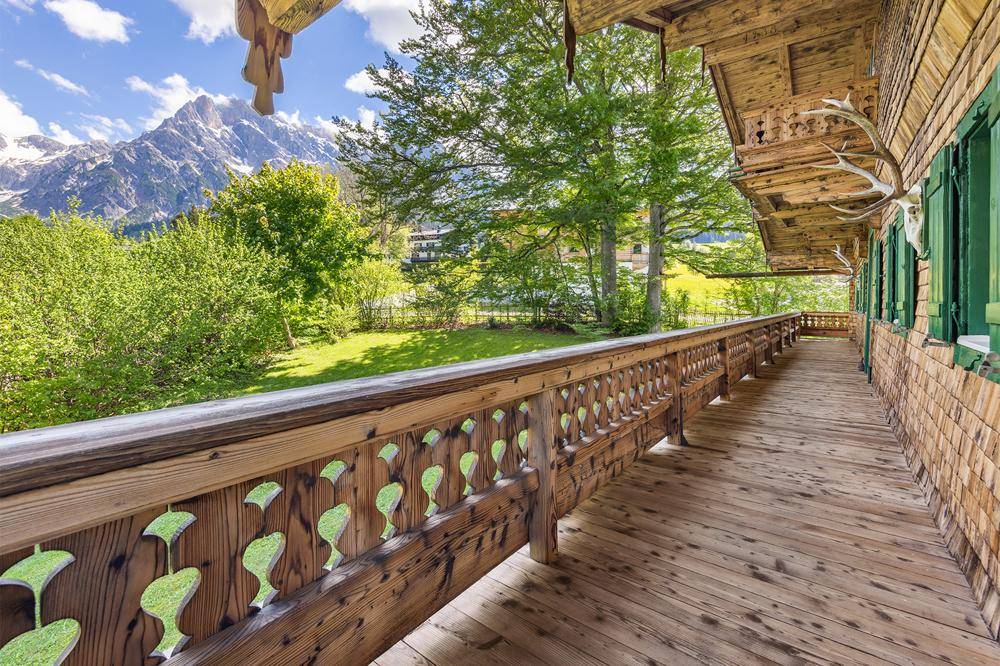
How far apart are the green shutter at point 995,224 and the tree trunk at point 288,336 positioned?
15612mm

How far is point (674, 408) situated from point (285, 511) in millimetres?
3151

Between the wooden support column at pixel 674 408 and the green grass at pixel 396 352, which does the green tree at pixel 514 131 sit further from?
the wooden support column at pixel 674 408

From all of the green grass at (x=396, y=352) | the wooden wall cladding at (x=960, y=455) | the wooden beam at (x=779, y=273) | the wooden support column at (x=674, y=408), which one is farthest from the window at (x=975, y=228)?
the wooden beam at (x=779, y=273)

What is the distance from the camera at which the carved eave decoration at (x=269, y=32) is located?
3.80 feet

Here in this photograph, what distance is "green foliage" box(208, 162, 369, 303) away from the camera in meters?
14.0

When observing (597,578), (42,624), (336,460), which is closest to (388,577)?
(336,460)

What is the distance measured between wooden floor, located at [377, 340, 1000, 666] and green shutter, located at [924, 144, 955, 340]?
1086mm

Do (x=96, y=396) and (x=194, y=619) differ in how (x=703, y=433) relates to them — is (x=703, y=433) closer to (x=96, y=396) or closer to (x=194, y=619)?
(x=194, y=619)

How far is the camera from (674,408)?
3523mm

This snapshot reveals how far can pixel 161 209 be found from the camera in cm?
9088

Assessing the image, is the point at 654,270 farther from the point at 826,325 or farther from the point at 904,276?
the point at 904,276

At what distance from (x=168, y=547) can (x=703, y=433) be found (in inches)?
153

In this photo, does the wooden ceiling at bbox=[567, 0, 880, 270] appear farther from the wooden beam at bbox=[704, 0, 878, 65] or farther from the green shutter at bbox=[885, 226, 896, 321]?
the green shutter at bbox=[885, 226, 896, 321]

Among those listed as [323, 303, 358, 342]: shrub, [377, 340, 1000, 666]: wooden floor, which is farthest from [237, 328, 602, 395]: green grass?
[377, 340, 1000, 666]: wooden floor
